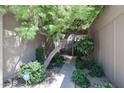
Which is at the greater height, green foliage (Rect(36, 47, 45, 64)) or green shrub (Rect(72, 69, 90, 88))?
green foliage (Rect(36, 47, 45, 64))

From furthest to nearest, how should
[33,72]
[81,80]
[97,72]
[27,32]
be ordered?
[97,72]
[33,72]
[81,80]
[27,32]

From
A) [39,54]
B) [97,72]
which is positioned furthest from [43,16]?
[39,54]

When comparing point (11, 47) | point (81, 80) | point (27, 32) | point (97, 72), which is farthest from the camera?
point (97, 72)

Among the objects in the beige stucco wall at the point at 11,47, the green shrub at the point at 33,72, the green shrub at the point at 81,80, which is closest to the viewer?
the green shrub at the point at 81,80

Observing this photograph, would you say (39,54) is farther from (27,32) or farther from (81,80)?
(27,32)

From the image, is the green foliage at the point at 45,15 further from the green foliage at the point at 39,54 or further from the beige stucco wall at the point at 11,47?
the green foliage at the point at 39,54

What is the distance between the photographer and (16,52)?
12266 mm

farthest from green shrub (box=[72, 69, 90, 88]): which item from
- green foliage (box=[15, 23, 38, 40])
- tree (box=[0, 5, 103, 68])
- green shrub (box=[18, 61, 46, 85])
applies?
green foliage (box=[15, 23, 38, 40])

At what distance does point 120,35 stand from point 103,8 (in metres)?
3.96

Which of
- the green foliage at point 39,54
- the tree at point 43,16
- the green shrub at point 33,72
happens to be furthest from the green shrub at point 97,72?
the green foliage at point 39,54

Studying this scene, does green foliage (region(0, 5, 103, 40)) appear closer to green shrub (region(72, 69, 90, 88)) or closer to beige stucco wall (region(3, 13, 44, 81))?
beige stucco wall (region(3, 13, 44, 81))

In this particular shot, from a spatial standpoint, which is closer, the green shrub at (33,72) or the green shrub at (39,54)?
the green shrub at (33,72)
